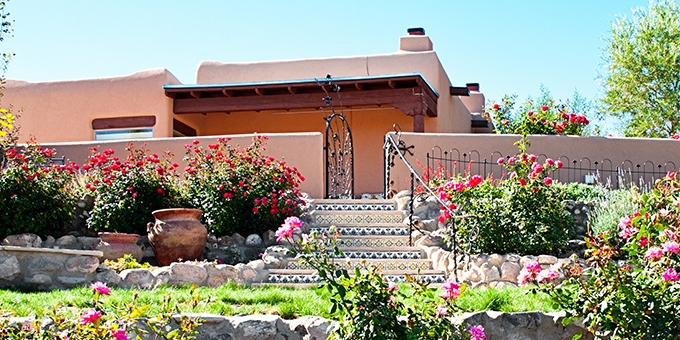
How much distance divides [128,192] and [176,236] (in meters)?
1.61

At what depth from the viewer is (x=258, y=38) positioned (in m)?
14.9

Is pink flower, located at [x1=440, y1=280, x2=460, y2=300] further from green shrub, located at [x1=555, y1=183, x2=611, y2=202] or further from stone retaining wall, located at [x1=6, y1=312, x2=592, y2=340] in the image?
green shrub, located at [x1=555, y1=183, x2=611, y2=202]

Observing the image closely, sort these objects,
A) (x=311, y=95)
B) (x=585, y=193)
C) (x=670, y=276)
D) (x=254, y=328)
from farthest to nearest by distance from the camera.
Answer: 1. (x=311, y=95)
2. (x=585, y=193)
3. (x=254, y=328)
4. (x=670, y=276)

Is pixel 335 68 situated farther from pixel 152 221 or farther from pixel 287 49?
pixel 152 221

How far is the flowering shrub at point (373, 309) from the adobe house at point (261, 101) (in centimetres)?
1010

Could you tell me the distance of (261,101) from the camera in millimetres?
17234

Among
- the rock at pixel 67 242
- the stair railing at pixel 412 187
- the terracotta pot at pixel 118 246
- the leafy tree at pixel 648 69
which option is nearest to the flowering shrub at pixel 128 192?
the rock at pixel 67 242

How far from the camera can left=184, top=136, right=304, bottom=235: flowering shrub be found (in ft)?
37.4

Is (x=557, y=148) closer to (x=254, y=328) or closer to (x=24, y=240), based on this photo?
(x=24, y=240)

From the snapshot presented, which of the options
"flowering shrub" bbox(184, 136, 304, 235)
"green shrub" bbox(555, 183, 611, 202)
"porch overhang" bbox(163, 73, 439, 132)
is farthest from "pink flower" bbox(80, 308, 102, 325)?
"porch overhang" bbox(163, 73, 439, 132)

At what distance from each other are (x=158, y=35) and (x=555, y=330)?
8.27 meters

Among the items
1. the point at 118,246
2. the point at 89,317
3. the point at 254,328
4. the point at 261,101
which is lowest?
the point at 254,328

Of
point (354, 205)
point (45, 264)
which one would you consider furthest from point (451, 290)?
point (354, 205)

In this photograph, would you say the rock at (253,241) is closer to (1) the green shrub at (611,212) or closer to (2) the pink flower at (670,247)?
(1) the green shrub at (611,212)
